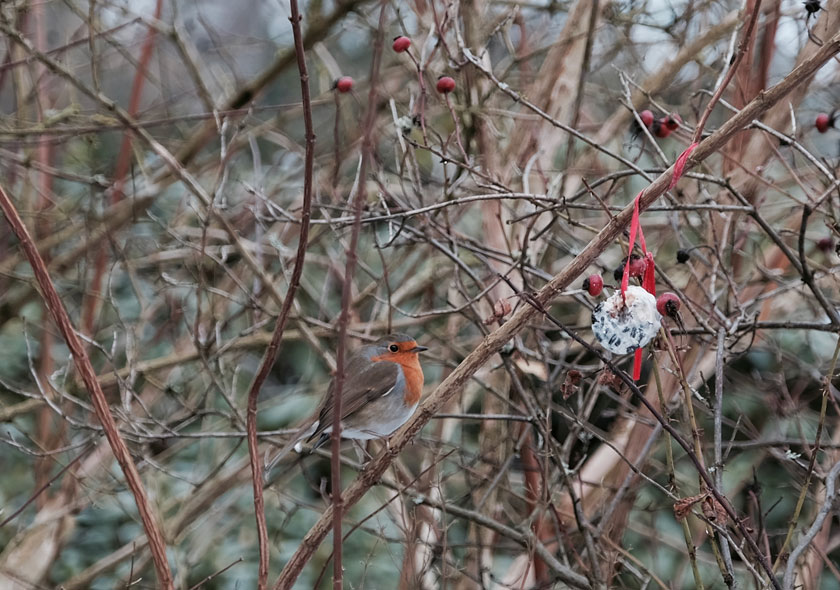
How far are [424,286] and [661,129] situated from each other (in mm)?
1969

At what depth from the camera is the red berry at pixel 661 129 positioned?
2.65 meters

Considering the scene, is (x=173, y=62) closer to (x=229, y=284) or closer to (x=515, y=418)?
(x=229, y=284)

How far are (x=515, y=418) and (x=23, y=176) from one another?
2949 millimetres

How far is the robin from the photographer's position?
3041 mm

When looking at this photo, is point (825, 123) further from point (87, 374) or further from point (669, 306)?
point (87, 374)

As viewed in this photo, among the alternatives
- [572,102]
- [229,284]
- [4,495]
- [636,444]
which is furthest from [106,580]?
[572,102]

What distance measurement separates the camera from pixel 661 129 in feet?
8.81

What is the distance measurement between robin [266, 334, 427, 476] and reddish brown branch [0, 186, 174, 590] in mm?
1118

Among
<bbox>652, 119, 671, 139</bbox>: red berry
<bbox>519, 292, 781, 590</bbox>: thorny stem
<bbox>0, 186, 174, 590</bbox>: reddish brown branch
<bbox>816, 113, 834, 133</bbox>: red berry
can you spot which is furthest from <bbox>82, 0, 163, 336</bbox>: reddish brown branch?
<bbox>519, 292, 781, 590</bbox>: thorny stem

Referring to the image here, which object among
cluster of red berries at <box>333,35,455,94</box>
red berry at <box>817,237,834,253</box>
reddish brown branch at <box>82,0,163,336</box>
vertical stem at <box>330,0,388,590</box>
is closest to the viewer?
vertical stem at <box>330,0,388,590</box>

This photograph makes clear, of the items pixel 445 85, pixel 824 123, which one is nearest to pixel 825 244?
pixel 824 123

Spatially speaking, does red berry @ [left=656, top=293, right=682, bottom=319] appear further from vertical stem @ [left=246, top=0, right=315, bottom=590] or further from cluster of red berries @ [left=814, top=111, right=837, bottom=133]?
cluster of red berries @ [left=814, top=111, right=837, bottom=133]

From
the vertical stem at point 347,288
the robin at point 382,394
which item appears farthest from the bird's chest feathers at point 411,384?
the vertical stem at point 347,288

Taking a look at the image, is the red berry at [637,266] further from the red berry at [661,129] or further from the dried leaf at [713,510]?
the red berry at [661,129]
